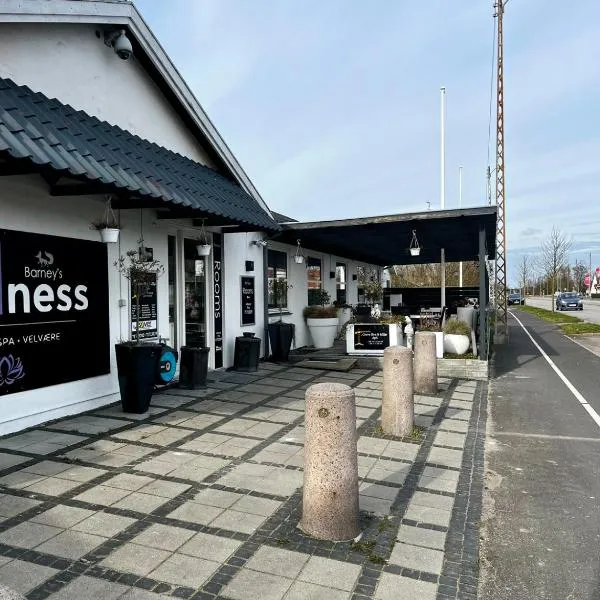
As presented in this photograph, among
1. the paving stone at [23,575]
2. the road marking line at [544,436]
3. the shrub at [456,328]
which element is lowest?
the road marking line at [544,436]

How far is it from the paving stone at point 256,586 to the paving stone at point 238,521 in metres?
0.55

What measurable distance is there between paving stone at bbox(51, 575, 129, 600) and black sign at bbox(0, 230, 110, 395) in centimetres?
348

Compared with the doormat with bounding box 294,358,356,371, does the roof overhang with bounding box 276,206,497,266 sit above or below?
above

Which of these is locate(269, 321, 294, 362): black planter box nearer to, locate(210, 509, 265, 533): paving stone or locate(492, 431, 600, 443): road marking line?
locate(492, 431, 600, 443): road marking line

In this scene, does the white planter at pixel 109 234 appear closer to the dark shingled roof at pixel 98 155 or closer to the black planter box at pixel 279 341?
the dark shingled roof at pixel 98 155

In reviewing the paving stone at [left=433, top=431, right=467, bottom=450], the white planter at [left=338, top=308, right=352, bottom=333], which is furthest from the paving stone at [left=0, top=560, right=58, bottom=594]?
the white planter at [left=338, top=308, right=352, bottom=333]

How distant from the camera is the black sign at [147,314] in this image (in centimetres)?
800

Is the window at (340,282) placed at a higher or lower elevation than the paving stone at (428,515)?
higher

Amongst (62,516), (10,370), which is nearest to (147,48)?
(10,370)

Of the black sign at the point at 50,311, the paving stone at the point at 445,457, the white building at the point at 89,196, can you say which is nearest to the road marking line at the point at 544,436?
the paving stone at the point at 445,457

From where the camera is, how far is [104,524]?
3.75 metres

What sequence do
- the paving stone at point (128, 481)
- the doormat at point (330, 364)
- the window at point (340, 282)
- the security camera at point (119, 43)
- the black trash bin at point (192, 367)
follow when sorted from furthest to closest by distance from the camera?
1. the window at point (340, 282)
2. the doormat at point (330, 364)
3. the black trash bin at point (192, 367)
4. the security camera at point (119, 43)
5. the paving stone at point (128, 481)

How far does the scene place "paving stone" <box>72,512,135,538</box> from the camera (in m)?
3.64

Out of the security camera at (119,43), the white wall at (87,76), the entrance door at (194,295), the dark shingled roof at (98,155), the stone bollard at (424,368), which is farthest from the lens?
the entrance door at (194,295)
